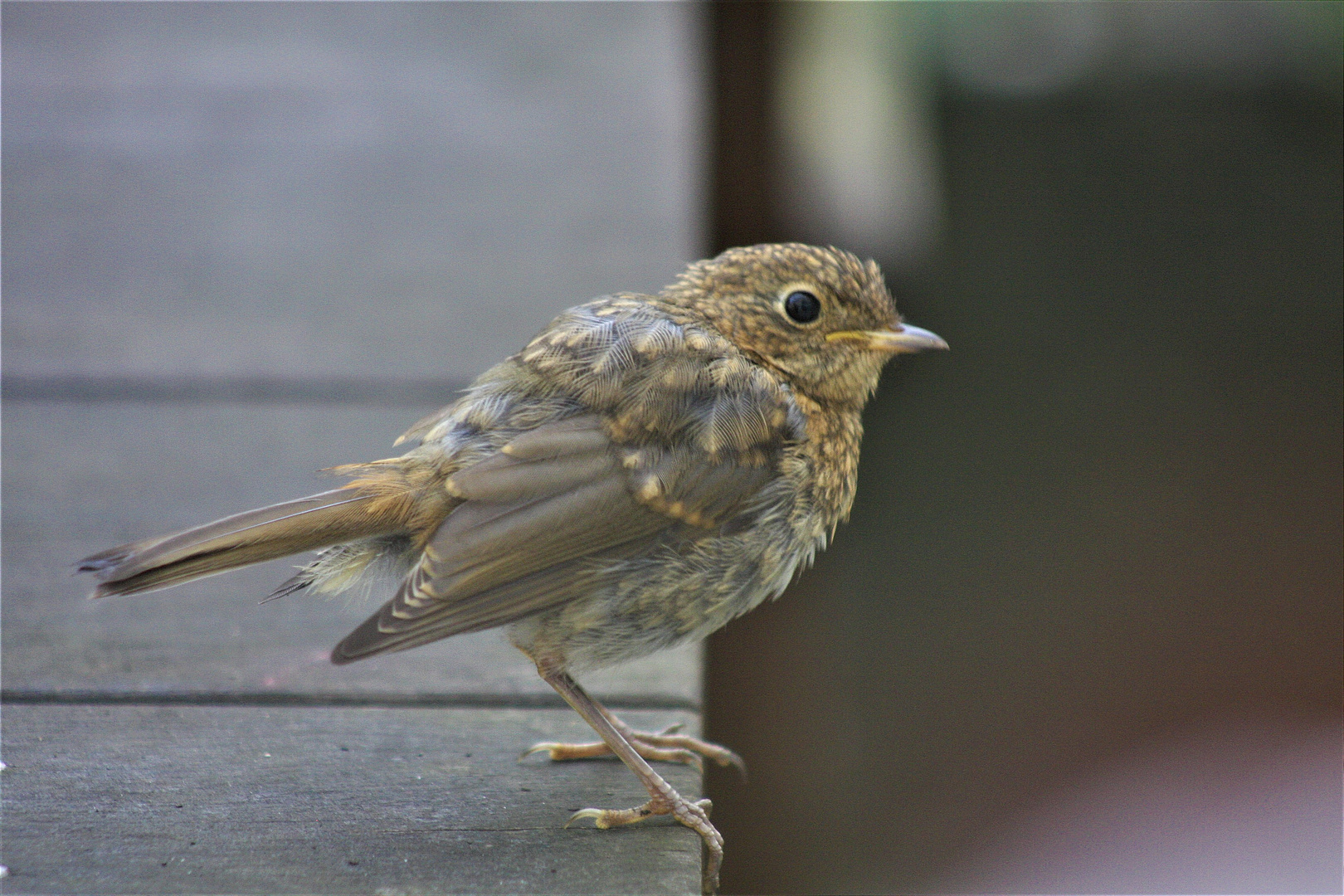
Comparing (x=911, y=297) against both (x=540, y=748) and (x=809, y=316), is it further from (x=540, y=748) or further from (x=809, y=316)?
(x=540, y=748)

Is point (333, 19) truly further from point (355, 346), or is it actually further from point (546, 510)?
point (546, 510)

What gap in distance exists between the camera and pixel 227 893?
2016 millimetres

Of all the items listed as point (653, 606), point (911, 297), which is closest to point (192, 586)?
point (653, 606)

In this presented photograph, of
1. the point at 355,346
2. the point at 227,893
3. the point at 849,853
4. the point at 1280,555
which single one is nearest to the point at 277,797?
the point at 227,893

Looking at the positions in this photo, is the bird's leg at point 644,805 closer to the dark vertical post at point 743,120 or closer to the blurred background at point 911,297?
the blurred background at point 911,297

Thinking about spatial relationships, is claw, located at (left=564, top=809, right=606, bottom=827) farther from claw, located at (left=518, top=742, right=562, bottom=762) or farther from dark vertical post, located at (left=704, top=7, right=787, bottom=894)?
dark vertical post, located at (left=704, top=7, right=787, bottom=894)

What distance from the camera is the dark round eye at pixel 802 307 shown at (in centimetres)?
302

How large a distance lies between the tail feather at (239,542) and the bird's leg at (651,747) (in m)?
0.58

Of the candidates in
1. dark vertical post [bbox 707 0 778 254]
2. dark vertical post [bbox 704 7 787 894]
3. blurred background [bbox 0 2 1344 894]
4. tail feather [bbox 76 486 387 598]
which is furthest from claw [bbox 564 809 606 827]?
dark vertical post [bbox 707 0 778 254]

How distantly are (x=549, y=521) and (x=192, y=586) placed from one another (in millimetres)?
1374

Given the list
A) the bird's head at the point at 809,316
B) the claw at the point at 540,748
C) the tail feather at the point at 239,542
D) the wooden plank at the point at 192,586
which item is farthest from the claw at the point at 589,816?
the bird's head at the point at 809,316

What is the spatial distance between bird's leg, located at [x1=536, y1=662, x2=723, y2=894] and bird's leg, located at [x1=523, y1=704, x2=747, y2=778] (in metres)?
0.05

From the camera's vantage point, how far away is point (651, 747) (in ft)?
9.13

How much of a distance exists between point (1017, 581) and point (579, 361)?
175 inches
